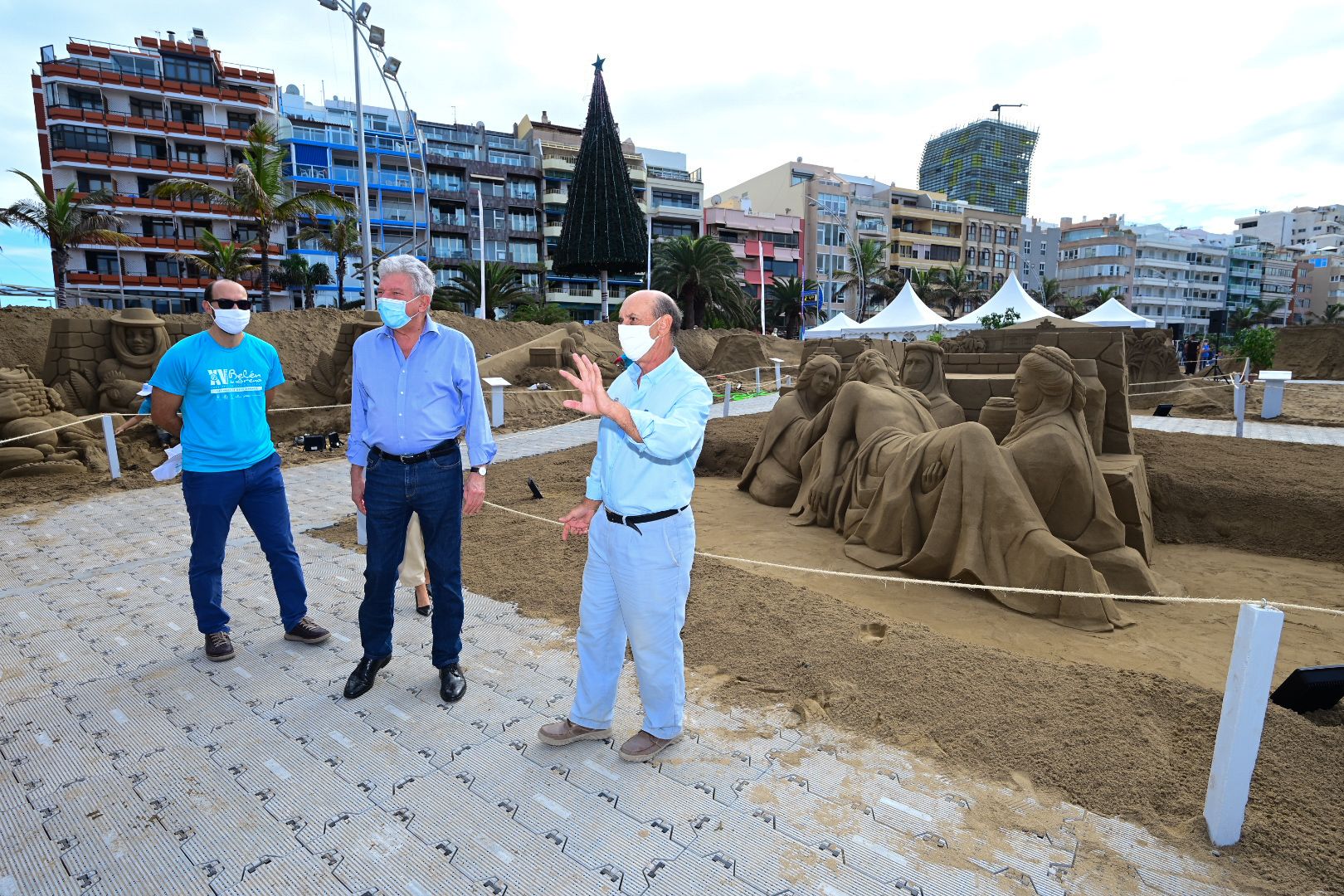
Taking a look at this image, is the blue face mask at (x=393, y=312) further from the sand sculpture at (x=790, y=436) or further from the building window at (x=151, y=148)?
the building window at (x=151, y=148)

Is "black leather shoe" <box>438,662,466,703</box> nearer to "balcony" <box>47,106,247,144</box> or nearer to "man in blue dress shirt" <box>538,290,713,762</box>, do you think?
"man in blue dress shirt" <box>538,290,713,762</box>

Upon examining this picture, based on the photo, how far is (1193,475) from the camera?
275 inches

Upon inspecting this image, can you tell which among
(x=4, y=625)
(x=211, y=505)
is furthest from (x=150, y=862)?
(x=4, y=625)

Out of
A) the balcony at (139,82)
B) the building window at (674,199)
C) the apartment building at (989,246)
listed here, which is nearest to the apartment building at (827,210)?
the building window at (674,199)

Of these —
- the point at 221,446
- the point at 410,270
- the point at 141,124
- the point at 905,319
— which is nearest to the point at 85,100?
the point at 141,124

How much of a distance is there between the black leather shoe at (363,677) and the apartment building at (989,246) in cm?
5332

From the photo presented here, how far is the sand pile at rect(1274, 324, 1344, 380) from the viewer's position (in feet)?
68.1

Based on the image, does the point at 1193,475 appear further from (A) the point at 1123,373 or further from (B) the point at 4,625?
(B) the point at 4,625

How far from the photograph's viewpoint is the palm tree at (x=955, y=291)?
141 feet

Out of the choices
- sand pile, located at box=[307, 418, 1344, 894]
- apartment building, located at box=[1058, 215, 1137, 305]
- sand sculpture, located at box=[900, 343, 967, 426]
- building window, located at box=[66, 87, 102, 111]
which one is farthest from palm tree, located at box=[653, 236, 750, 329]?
apartment building, located at box=[1058, 215, 1137, 305]

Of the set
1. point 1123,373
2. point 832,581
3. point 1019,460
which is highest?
point 1123,373

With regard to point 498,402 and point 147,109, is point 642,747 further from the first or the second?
point 147,109

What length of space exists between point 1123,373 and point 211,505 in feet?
23.7

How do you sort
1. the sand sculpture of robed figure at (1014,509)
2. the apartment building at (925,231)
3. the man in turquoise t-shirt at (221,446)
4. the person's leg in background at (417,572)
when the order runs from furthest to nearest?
1. the apartment building at (925,231)
2. the sand sculpture of robed figure at (1014,509)
3. the person's leg in background at (417,572)
4. the man in turquoise t-shirt at (221,446)
